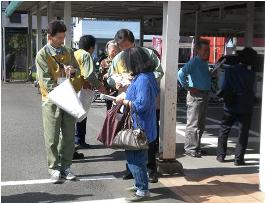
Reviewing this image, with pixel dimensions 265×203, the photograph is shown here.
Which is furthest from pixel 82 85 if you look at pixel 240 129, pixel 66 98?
pixel 240 129

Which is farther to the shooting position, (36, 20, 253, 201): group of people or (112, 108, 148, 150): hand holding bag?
(36, 20, 253, 201): group of people

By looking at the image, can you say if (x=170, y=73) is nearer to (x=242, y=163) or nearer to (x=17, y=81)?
(x=242, y=163)

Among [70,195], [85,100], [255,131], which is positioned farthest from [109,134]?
[255,131]

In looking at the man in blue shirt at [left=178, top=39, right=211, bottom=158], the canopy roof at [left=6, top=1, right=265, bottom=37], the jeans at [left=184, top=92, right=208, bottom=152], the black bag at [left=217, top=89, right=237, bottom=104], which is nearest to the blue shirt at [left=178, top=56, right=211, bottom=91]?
the man in blue shirt at [left=178, top=39, right=211, bottom=158]

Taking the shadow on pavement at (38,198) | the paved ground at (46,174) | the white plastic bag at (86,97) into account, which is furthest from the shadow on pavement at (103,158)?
the shadow on pavement at (38,198)

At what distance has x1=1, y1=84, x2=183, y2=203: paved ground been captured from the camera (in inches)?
201

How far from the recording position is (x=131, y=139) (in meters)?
4.65

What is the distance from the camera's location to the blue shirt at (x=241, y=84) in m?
6.54

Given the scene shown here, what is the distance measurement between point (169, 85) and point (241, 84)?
1.37 metres

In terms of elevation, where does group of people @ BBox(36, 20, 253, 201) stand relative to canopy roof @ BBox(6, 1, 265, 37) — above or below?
below

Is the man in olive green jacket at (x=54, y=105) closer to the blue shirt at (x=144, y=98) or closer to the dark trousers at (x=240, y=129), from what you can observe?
the blue shirt at (x=144, y=98)

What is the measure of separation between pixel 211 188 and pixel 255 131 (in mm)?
4705

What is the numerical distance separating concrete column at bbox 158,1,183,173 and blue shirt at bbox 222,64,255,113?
3.93 feet

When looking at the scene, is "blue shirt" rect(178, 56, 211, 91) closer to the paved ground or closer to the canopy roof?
the paved ground
